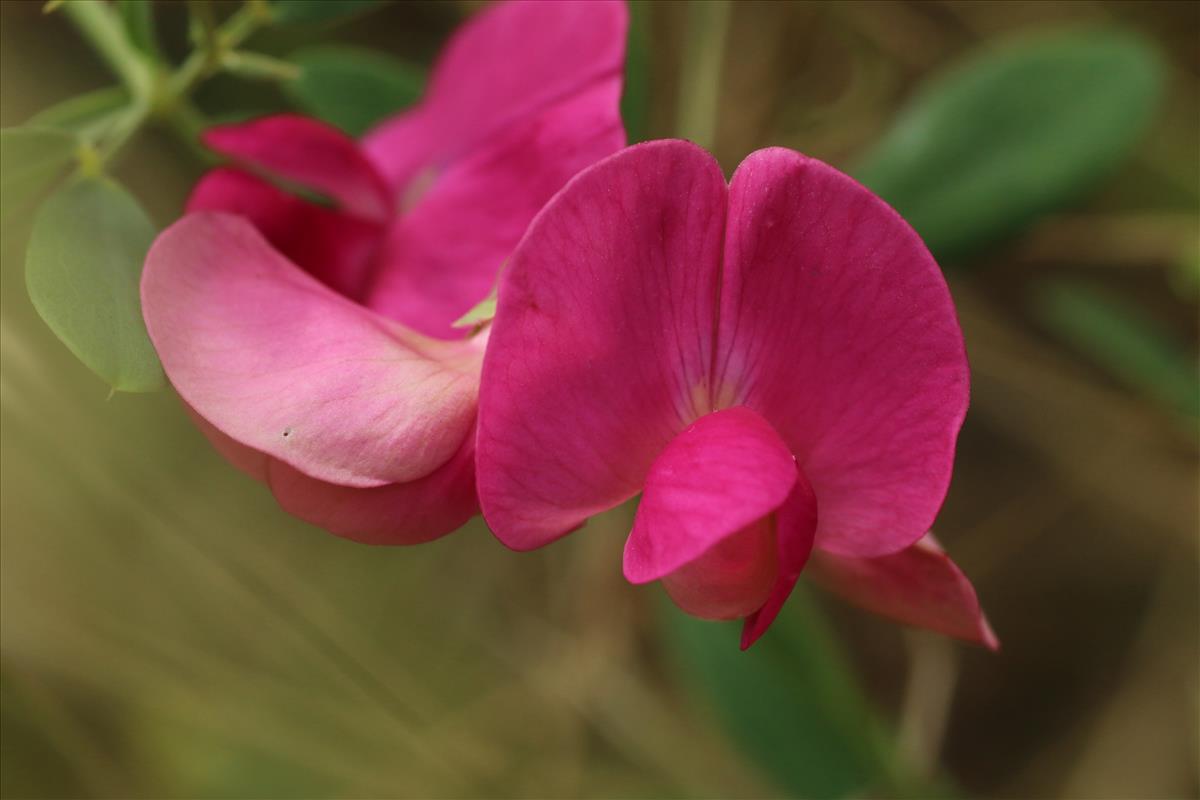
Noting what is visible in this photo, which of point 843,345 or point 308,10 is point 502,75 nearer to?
point 308,10

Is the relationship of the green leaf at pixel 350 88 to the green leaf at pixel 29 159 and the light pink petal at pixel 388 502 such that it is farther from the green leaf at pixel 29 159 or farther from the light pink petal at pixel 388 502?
the light pink petal at pixel 388 502

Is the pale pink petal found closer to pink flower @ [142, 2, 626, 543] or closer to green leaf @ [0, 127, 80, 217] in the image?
pink flower @ [142, 2, 626, 543]

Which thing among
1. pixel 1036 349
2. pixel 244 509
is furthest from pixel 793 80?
pixel 244 509

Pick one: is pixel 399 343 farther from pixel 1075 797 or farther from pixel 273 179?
pixel 1075 797

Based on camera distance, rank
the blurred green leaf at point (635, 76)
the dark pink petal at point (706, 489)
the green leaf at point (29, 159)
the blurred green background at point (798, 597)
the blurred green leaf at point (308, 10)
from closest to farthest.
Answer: the dark pink petal at point (706, 489) < the green leaf at point (29, 159) < the blurred green leaf at point (308, 10) < the blurred green leaf at point (635, 76) < the blurred green background at point (798, 597)

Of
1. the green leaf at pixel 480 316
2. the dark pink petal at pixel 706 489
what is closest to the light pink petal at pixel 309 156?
the green leaf at pixel 480 316

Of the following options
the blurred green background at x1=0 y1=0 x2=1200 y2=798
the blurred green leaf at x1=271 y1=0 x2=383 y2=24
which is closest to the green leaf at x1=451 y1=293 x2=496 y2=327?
the blurred green leaf at x1=271 y1=0 x2=383 y2=24
